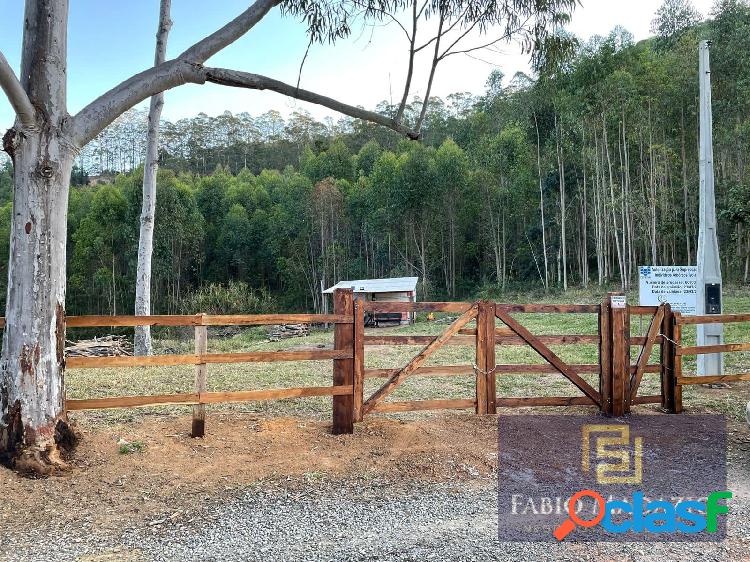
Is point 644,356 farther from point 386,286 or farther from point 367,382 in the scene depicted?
point 386,286

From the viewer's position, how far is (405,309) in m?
5.66

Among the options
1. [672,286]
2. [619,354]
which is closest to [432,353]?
[619,354]

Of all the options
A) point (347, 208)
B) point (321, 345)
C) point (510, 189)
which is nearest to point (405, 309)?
point (321, 345)

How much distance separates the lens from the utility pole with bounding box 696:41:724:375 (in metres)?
7.56

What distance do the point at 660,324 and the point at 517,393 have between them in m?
2.36

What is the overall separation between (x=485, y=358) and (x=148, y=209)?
8590mm

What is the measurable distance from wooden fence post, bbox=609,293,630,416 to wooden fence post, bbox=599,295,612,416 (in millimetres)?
31

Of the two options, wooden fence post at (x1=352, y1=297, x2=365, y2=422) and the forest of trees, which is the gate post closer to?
wooden fence post at (x1=352, y1=297, x2=365, y2=422)

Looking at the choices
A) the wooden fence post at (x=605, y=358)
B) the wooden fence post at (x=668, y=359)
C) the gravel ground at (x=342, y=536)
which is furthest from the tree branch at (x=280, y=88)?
the wooden fence post at (x=668, y=359)

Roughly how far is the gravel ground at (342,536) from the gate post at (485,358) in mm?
1870

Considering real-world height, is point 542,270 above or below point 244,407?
above

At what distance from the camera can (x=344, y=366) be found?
529 centimetres

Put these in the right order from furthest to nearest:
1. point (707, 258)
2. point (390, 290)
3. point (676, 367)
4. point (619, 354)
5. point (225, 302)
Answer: point (225, 302), point (390, 290), point (707, 258), point (676, 367), point (619, 354)

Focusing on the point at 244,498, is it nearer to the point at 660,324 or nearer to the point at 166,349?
the point at 660,324
